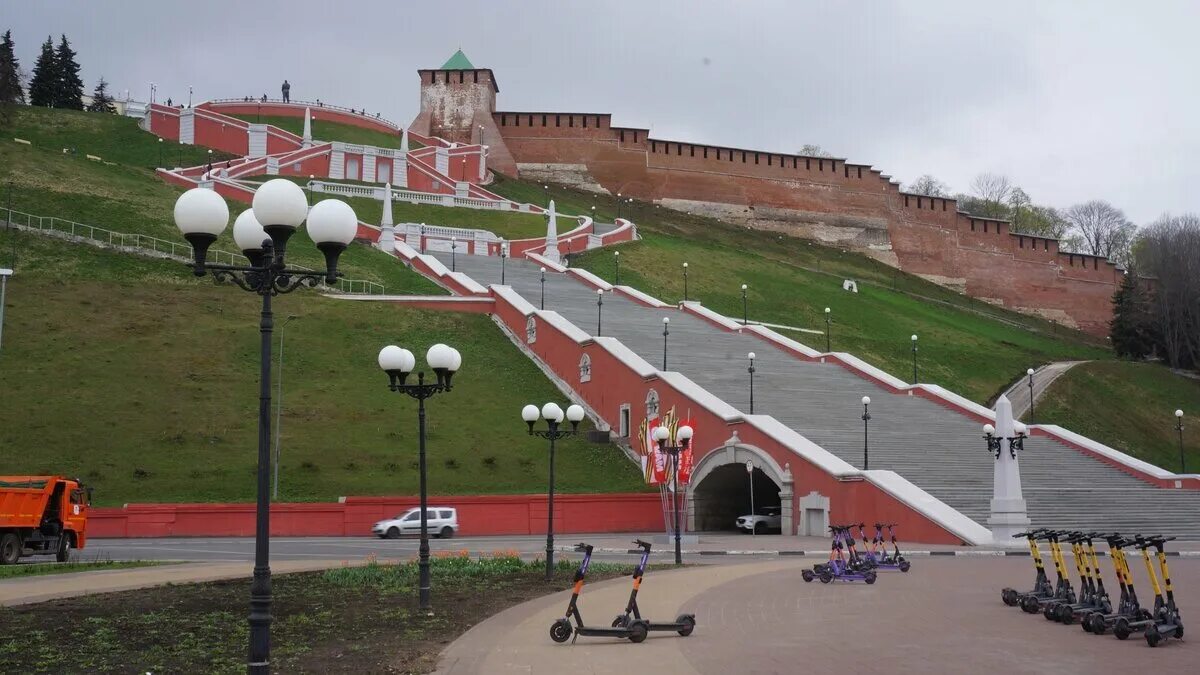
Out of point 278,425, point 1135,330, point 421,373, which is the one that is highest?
point 1135,330

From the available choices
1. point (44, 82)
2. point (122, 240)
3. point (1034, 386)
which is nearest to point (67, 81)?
point (44, 82)

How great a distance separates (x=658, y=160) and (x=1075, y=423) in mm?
39503

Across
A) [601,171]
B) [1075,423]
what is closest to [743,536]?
[1075,423]

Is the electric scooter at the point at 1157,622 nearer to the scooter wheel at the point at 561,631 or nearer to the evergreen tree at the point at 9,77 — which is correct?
the scooter wheel at the point at 561,631

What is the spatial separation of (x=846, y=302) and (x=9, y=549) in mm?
41345

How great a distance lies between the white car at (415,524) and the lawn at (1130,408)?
24.9 meters

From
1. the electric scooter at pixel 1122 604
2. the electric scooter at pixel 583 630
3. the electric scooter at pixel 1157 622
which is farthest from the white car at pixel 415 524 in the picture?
the electric scooter at pixel 1157 622

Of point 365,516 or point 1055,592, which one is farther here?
point 365,516

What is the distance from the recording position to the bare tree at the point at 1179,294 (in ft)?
192

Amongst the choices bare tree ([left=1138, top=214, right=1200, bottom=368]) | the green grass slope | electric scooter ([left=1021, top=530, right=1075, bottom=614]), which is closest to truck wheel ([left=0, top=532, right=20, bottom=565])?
electric scooter ([left=1021, top=530, right=1075, bottom=614])

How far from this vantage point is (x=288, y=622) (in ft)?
36.9

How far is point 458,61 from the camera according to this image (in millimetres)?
83500

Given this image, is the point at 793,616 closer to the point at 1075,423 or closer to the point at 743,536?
the point at 743,536

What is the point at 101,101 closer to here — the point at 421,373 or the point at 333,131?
the point at 333,131
